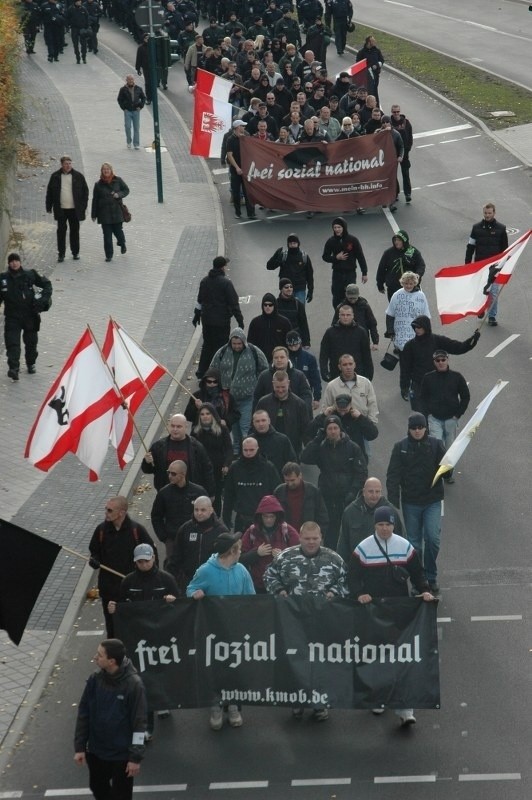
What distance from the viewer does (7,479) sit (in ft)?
53.0

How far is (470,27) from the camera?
47.7 meters

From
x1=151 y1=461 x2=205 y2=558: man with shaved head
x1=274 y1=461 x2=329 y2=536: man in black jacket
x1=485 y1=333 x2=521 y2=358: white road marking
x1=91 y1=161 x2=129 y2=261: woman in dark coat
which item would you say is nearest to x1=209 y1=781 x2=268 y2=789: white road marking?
x1=151 y1=461 x2=205 y2=558: man with shaved head

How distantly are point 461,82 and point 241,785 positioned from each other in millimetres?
30387

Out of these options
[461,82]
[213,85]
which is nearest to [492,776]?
[213,85]

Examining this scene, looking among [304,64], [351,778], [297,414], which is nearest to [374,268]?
[297,414]

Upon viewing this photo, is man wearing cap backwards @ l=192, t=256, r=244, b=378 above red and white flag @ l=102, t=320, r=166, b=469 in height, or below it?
below

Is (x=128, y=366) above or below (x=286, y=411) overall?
above

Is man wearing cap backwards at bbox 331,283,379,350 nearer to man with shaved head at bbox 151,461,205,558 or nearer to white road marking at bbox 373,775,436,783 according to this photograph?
man with shaved head at bbox 151,461,205,558

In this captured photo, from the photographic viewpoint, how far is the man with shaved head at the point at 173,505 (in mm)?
12688

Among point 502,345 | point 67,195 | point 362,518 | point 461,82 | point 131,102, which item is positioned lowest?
point 461,82

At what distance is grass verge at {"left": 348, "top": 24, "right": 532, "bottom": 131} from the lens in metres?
34.9

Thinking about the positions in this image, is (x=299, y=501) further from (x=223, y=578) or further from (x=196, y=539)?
(x=223, y=578)

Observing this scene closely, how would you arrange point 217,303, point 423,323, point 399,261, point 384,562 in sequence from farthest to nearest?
point 399,261
point 217,303
point 423,323
point 384,562

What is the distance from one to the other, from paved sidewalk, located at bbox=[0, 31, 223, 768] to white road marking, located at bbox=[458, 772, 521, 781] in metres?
3.49
